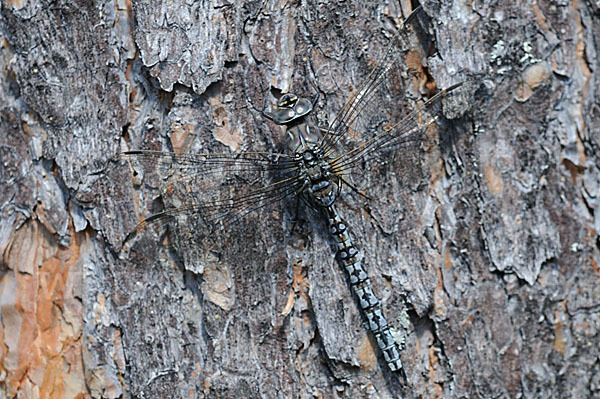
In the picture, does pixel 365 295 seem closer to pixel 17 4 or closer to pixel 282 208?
pixel 282 208

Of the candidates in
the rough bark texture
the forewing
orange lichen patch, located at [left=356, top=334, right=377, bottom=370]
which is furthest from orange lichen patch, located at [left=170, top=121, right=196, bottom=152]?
orange lichen patch, located at [left=356, top=334, right=377, bottom=370]

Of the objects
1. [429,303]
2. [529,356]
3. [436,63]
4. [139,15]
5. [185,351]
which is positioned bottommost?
[529,356]

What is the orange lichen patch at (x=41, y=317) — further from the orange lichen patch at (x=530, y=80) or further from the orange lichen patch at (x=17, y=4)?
the orange lichen patch at (x=530, y=80)

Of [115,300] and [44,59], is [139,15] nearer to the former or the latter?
[44,59]

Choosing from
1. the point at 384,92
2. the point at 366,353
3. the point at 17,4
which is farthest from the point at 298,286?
the point at 17,4

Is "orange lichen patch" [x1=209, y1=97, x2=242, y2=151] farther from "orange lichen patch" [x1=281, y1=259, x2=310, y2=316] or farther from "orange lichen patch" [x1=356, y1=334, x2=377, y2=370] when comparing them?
"orange lichen patch" [x1=356, y1=334, x2=377, y2=370]

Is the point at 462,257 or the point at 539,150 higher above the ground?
the point at 539,150

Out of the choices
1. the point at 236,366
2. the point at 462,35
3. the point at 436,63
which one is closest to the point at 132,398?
the point at 236,366
